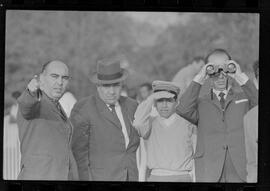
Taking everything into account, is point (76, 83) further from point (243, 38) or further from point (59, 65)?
point (243, 38)

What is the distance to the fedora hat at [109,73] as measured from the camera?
896cm

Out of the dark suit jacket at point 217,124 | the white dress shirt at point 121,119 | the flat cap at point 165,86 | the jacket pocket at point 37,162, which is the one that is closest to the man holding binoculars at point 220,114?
the dark suit jacket at point 217,124

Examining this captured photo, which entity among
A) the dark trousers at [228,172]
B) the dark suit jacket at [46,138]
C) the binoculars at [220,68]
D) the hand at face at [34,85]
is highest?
the binoculars at [220,68]

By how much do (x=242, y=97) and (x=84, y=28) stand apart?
1773 mm

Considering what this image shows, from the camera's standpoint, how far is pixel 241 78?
895cm

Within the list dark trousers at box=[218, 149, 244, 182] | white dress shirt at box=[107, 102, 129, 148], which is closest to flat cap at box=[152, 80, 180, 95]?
white dress shirt at box=[107, 102, 129, 148]

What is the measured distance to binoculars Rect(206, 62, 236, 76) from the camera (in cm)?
895

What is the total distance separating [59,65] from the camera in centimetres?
896

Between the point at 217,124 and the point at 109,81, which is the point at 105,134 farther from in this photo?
the point at 217,124

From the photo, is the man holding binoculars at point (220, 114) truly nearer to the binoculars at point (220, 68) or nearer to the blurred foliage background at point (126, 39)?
the binoculars at point (220, 68)

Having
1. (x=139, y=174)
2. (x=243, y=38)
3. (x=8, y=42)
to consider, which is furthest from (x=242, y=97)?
(x=8, y=42)

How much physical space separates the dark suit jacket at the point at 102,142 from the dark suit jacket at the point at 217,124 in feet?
1.91

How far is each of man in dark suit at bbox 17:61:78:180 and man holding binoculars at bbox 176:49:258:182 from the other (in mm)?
1215

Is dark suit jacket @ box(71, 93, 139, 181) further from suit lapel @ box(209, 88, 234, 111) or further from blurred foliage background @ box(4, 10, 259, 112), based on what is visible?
suit lapel @ box(209, 88, 234, 111)
